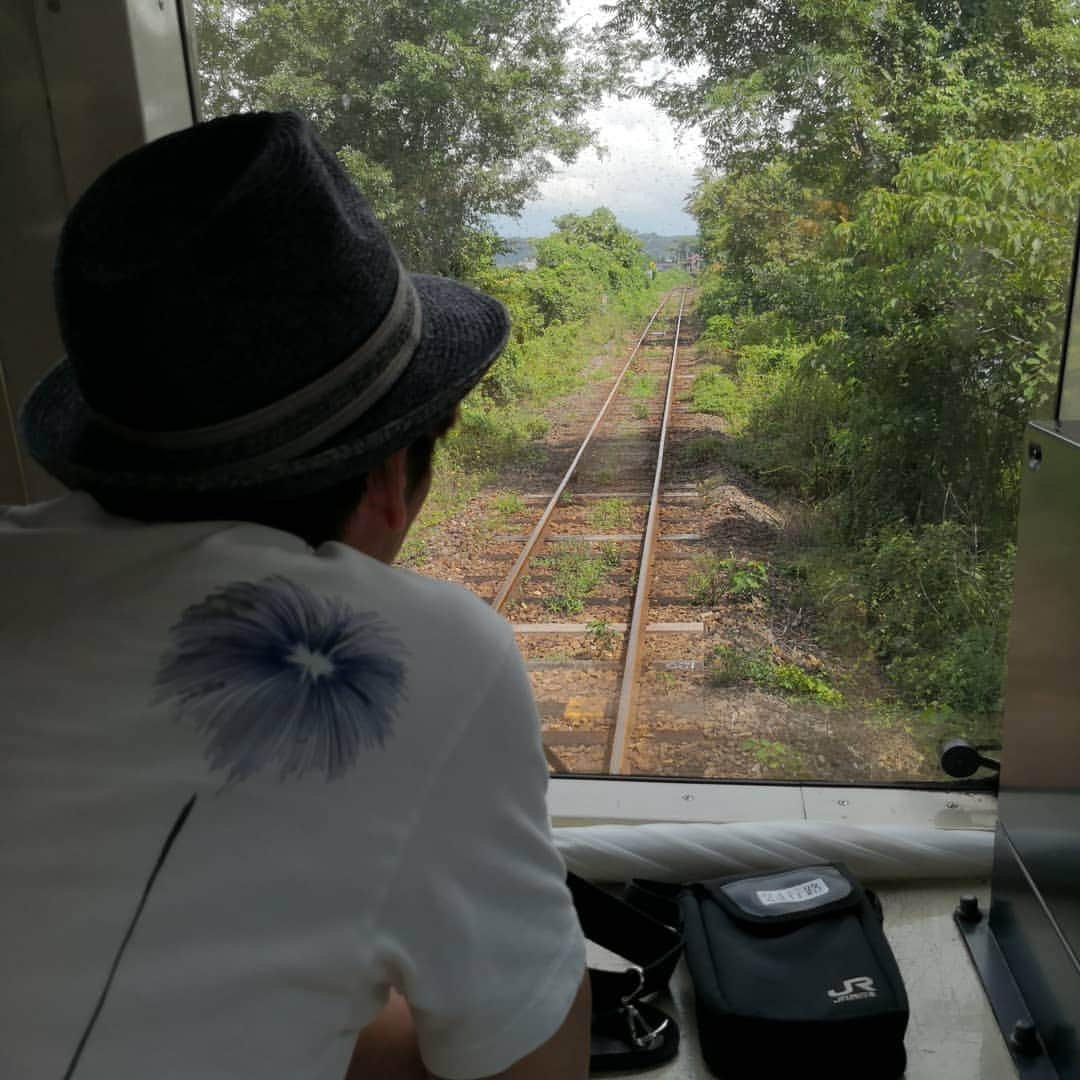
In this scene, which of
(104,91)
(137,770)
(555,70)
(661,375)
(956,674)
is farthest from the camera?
(661,375)

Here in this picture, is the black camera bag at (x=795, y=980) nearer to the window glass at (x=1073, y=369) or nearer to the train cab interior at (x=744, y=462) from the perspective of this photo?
the train cab interior at (x=744, y=462)

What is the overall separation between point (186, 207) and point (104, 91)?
100cm

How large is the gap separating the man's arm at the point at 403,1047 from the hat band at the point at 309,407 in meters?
0.58

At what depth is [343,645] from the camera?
2.27 feet

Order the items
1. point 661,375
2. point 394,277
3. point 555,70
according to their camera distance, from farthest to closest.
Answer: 1. point 661,375
2. point 555,70
3. point 394,277

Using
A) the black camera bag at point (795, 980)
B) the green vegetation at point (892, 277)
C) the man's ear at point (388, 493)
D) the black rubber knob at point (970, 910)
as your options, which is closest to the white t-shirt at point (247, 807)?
the man's ear at point (388, 493)

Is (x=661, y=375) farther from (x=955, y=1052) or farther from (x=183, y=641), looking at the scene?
(x=183, y=641)

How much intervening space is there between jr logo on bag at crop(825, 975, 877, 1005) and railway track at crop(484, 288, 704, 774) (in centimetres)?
81

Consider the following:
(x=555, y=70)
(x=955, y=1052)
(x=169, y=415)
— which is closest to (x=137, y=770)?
(x=169, y=415)

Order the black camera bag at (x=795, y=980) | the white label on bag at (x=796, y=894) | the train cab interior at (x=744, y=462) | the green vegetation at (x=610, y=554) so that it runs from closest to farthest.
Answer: the black camera bag at (x=795, y=980)
the train cab interior at (x=744, y=462)
the white label on bag at (x=796, y=894)
the green vegetation at (x=610, y=554)

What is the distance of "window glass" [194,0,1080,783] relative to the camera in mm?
1885

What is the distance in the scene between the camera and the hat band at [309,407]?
0.72m

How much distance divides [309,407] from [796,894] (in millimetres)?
1212

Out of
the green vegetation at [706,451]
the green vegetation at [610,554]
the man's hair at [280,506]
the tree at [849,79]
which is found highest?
the tree at [849,79]
